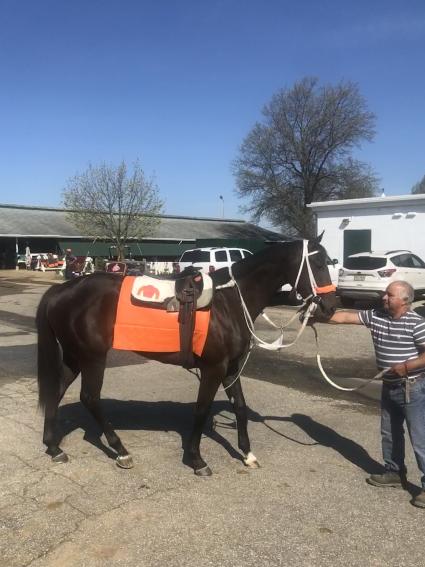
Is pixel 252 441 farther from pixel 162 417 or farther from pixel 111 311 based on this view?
pixel 111 311

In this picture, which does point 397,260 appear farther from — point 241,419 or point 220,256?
point 241,419

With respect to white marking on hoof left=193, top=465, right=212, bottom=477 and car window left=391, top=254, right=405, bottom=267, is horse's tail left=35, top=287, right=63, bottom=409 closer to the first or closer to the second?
white marking on hoof left=193, top=465, right=212, bottom=477

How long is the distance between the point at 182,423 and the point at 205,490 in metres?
1.73

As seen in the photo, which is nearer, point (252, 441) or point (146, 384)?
point (252, 441)

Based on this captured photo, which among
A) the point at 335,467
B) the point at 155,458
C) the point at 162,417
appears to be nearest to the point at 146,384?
the point at 162,417

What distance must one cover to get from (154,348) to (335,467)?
6.22 feet

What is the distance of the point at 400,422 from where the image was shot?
4.45 metres

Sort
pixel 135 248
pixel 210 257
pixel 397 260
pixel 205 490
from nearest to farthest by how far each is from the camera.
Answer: pixel 205 490
pixel 397 260
pixel 210 257
pixel 135 248

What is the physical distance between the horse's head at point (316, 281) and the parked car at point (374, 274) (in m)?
12.9

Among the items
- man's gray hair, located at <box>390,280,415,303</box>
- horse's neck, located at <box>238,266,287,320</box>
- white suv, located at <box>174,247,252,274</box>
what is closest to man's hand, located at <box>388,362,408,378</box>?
man's gray hair, located at <box>390,280,415,303</box>

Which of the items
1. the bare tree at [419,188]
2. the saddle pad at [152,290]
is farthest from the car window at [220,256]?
the bare tree at [419,188]

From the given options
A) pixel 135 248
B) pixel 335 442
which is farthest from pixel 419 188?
pixel 335 442

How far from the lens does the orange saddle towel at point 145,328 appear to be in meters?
4.76

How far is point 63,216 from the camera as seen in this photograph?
50.8m
